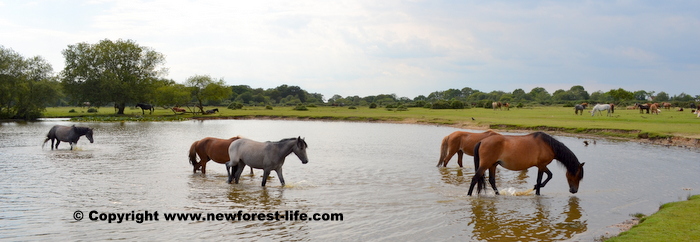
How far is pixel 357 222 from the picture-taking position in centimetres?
840

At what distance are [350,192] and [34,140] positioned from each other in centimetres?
1986

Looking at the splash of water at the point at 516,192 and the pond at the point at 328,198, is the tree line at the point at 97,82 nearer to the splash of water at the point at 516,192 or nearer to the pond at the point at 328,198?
the pond at the point at 328,198

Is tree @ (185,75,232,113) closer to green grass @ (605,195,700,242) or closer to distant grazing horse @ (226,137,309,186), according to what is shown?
distant grazing horse @ (226,137,309,186)

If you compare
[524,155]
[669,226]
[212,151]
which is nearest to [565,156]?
[524,155]

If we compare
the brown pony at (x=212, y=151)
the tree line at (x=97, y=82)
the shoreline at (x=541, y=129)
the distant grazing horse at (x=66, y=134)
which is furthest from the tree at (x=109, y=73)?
the brown pony at (x=212, y=151)

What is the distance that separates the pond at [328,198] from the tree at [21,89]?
34.2 m

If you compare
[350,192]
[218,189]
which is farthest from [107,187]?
[350,192]

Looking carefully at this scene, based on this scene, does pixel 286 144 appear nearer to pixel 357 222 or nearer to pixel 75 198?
pixel 357 222

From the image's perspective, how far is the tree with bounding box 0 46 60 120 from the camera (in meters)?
45.7

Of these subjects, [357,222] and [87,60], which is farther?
[87,60]

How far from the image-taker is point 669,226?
295 inches

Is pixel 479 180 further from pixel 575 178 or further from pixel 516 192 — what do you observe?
pixel 575 178

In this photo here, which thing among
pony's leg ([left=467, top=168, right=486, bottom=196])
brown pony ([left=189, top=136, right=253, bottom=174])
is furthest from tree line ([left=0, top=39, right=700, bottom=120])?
pony's leg ([left=467, top=168, right=486, bottom=196])

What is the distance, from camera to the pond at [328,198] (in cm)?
780
